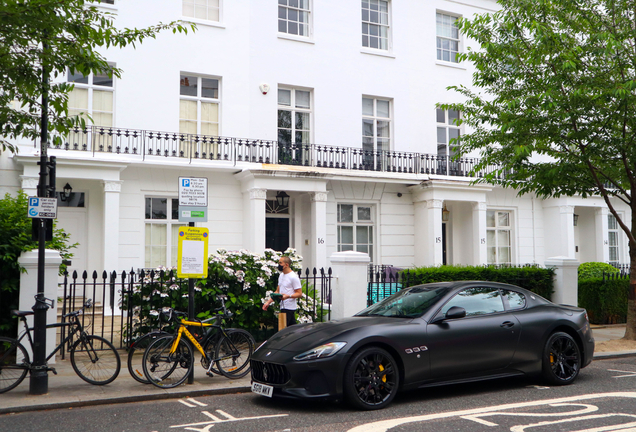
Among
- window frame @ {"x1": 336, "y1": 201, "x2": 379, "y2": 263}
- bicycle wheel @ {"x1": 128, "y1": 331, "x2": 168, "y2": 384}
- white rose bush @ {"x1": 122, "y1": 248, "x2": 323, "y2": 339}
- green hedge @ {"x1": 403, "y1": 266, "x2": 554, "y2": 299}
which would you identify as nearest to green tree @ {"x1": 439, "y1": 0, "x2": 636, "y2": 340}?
green hedge @ {"x1": 403, "y1": 266, "x2": 554, "y2": 299}

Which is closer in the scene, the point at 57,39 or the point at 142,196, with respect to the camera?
the point at 57,39

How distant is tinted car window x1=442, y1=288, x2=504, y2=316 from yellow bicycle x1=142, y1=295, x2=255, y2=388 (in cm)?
290

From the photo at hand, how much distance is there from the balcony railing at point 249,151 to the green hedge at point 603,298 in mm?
3912

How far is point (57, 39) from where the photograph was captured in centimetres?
764

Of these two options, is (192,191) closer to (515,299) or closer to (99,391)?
(99,391)

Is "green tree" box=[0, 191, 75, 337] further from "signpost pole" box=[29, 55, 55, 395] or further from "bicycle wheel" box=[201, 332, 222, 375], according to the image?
"bicycle wheel" box=[201, 332, 222, 375]

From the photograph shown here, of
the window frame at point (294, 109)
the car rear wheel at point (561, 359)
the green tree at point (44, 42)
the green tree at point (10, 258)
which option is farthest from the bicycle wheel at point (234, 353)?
the window frame at point (294, 109)

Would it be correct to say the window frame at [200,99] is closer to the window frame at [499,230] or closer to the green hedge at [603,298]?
the window frame at [499,230]

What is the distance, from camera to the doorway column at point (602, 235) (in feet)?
78.8

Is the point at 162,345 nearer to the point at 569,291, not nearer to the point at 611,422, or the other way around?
the point at 611,422

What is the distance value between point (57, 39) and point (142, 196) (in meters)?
9.72

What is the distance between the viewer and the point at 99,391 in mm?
7371

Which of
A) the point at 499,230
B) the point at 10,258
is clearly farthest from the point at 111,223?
the point at 499,230

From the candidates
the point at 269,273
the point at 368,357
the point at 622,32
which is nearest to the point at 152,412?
the point at 368,357
